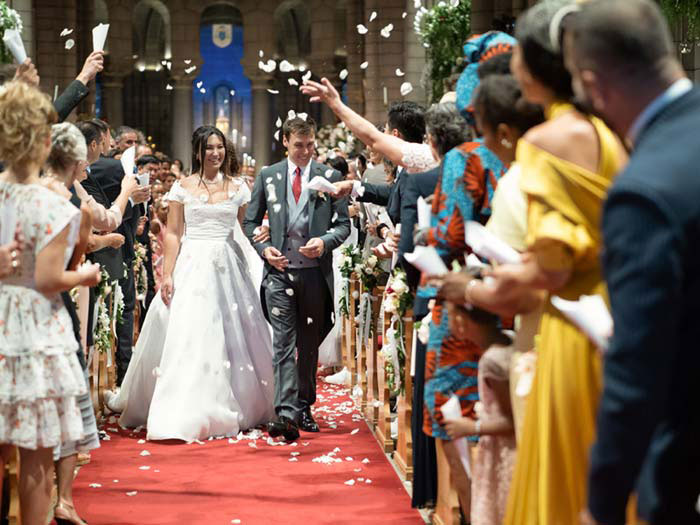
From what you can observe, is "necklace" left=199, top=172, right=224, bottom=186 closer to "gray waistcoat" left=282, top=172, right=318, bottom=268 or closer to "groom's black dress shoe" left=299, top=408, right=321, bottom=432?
"gray waistcoat" left=282, top=172, right=318, bottom=268

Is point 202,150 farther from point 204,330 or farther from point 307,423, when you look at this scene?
point 307,423

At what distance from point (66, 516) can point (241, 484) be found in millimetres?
1360

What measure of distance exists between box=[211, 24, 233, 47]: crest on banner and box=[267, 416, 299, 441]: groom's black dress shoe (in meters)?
32.8

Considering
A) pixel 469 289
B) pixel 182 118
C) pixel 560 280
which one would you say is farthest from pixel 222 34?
pixel 560 280

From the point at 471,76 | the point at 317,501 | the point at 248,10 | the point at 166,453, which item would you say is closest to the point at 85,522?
the point at 317,501

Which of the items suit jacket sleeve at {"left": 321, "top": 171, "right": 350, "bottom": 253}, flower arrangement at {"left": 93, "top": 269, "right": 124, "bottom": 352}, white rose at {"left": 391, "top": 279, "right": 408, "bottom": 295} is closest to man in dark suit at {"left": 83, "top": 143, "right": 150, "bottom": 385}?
flower arrangement at {"left": 93, "top": 269, "right": 124, "bottom": 352}

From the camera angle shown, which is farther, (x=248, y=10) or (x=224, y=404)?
(x=248, y=10)

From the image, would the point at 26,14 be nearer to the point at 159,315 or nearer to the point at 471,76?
the point at 159,315

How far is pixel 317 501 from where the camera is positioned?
5.92 metres

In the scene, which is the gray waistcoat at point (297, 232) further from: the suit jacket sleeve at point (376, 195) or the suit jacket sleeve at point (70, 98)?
the suit jacket sleeve at point (70, 98)

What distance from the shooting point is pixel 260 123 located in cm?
3178

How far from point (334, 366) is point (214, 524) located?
5.70 metres

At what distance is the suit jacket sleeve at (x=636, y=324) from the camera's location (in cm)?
190

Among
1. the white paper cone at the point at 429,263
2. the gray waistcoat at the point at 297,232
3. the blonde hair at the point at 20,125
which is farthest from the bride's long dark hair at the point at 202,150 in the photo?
the white paper cone at the point at 429,263
